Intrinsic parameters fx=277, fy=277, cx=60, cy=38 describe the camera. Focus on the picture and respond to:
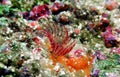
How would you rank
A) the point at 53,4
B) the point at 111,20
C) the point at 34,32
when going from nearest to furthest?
the point at 34,32 → the point at 111,20 → the point at 53,4

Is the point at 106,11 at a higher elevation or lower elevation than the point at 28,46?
higher

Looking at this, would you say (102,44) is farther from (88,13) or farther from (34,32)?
(34,32)

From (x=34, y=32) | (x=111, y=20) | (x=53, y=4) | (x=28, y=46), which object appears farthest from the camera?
(x=53, y=4)

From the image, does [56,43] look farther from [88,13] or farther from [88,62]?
[88,13]

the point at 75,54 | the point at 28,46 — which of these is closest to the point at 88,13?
the point at 75,54

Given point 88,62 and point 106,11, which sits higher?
point 106,11

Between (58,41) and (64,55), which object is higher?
(58,41)

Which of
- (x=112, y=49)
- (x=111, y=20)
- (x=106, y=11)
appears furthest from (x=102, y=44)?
(x=106, y=11)

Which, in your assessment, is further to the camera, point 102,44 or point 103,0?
point 103,0

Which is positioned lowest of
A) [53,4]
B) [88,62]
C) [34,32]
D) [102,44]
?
[88,62]
